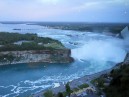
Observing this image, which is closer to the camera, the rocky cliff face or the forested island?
the rocky cliff face

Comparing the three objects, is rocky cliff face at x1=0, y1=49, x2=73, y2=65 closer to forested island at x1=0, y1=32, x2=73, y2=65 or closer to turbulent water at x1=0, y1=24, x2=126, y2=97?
forested island at x1=0, y1=32, x2=73, y2=65

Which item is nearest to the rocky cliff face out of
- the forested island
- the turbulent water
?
the forested island

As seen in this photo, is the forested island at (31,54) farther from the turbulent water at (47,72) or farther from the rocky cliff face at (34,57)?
the turbulent water at (47,72)

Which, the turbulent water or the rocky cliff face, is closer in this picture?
the turbulent water

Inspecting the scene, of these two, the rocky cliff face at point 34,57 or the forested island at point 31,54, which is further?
the forested island at point 31,54

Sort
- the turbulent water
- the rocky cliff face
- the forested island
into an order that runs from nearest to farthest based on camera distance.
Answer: the turbulent water → the rocky cliff face → the forested island

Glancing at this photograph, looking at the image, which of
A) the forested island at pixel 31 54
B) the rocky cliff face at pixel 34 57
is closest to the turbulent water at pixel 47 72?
the rocky cliff face at pixel 34 57

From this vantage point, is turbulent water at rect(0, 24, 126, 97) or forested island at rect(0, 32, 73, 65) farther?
forested island at rect(0, 32, 73, 65)

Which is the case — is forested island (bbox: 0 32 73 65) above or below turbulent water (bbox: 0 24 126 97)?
above

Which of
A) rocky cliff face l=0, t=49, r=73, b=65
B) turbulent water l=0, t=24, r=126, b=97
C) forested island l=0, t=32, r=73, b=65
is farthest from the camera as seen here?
forested island l=0, t=32, r=73, b=65
